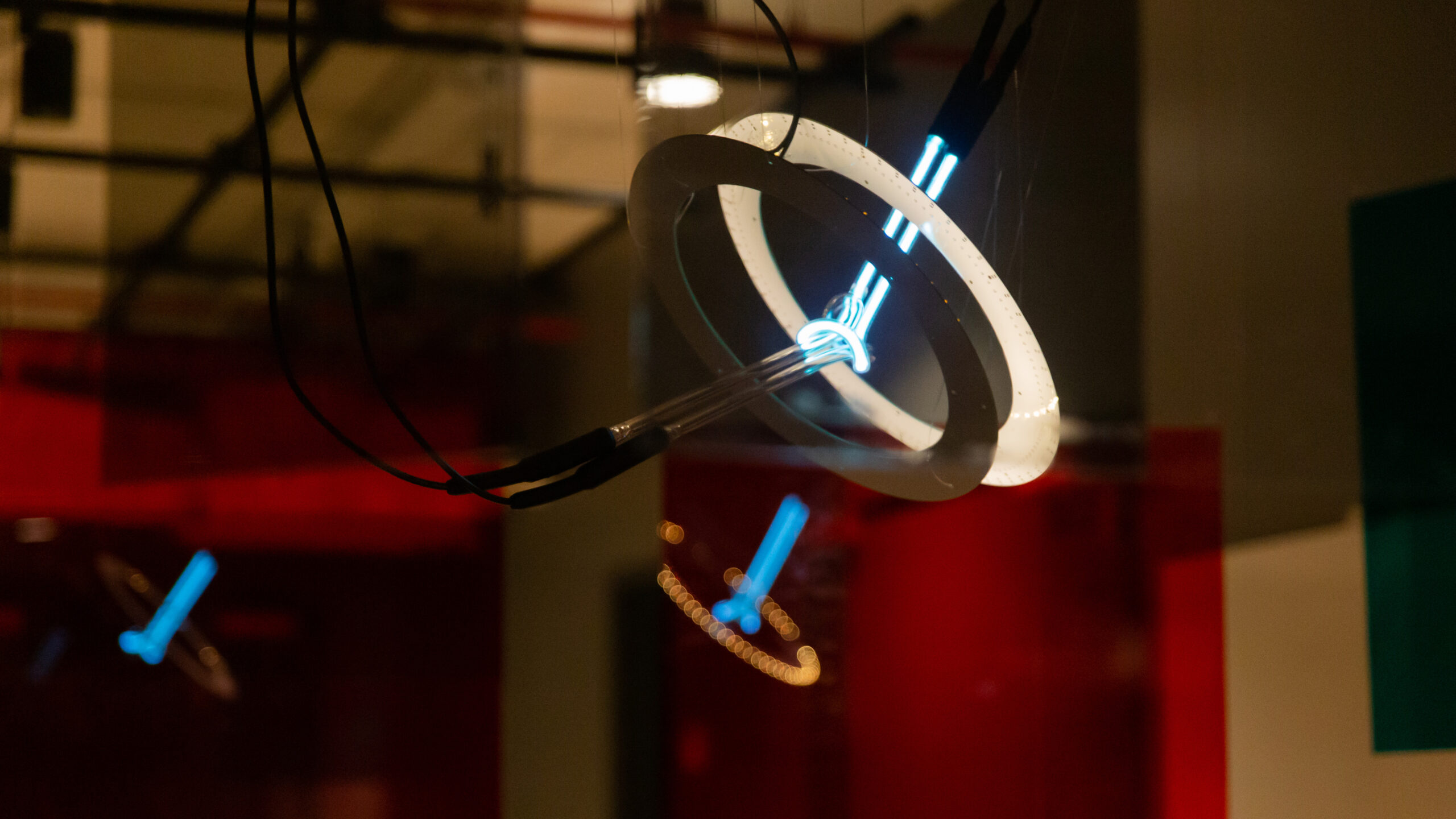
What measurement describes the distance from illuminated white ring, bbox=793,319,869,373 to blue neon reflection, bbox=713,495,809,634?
2.02m

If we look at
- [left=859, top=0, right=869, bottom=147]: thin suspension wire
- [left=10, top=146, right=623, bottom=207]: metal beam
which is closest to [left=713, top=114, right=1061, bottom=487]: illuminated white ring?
[left=859, top=0, right=869, bottom=147]: thin suspension wire

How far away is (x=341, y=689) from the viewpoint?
9.10 ft

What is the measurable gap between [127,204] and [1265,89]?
2.38 m

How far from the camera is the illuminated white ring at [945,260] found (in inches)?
35.4

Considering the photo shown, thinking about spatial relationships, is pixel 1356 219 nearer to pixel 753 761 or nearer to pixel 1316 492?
pixel 1316 492

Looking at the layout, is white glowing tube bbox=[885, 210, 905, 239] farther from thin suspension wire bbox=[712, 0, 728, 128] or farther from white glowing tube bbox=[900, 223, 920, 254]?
thin suspension wire bbox=[712, 0, 728, 128]

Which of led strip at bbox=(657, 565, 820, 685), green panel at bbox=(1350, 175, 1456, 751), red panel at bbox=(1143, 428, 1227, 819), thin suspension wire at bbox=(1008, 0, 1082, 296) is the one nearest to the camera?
thin suspension wire at bbox=(1008, 0, 1082, 296)

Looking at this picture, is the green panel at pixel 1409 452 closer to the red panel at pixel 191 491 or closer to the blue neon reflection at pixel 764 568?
the blue neon reflection at pixel 764 568

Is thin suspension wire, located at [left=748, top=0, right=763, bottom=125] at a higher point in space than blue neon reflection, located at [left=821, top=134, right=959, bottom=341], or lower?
higher

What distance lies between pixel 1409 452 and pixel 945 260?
52.1 inches

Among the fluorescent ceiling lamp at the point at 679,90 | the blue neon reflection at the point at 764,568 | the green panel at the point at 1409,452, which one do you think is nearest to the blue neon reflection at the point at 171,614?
the blue neon reflection at the point at 764,568

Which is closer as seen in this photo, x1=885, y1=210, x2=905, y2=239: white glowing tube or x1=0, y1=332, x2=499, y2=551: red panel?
x1=885, y1=210, x2=905, y2=239: white glowing tube

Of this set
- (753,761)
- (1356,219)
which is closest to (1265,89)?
(1356,219)

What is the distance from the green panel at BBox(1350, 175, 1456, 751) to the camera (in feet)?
5.70
